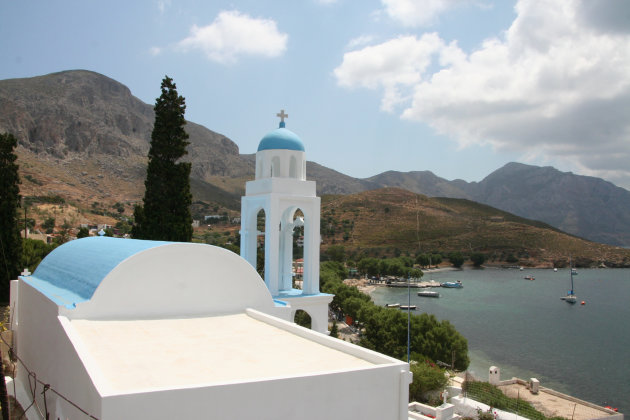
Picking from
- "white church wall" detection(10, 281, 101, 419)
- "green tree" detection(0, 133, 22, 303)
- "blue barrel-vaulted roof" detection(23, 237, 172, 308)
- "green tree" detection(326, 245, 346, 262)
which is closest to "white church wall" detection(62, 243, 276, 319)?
"blue barrel-vaulted roof" detection(23, 237, 172, 308)

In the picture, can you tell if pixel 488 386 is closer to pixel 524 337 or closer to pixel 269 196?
pixel 269 196

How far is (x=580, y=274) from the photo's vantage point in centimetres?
8050

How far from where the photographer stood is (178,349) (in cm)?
623

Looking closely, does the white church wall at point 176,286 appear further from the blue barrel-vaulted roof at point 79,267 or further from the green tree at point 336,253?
the green tree at point 336,253

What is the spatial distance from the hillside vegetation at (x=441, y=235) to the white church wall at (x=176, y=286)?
6840 cm

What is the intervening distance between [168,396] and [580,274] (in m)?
88.2

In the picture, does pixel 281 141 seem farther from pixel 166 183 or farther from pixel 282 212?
pixel 166 183

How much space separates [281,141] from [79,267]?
5212 millimetres

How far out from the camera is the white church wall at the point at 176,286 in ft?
24.9

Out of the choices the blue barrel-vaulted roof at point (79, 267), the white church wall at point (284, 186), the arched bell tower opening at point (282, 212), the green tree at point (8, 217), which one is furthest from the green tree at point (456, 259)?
the blue barrel-vaulted roof at point (79, 267)

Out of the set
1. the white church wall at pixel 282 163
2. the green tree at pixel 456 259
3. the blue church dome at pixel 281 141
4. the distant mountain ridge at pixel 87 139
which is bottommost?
the green tree at pixel 456 259

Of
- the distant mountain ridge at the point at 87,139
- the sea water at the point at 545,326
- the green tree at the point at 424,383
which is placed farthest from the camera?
the distant mountain ridge at the point at 87,139

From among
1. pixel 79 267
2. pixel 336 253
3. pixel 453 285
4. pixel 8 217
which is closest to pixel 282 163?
pixel 79 267

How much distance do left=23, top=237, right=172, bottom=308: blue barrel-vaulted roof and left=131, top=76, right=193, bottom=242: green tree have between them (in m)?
5.27
